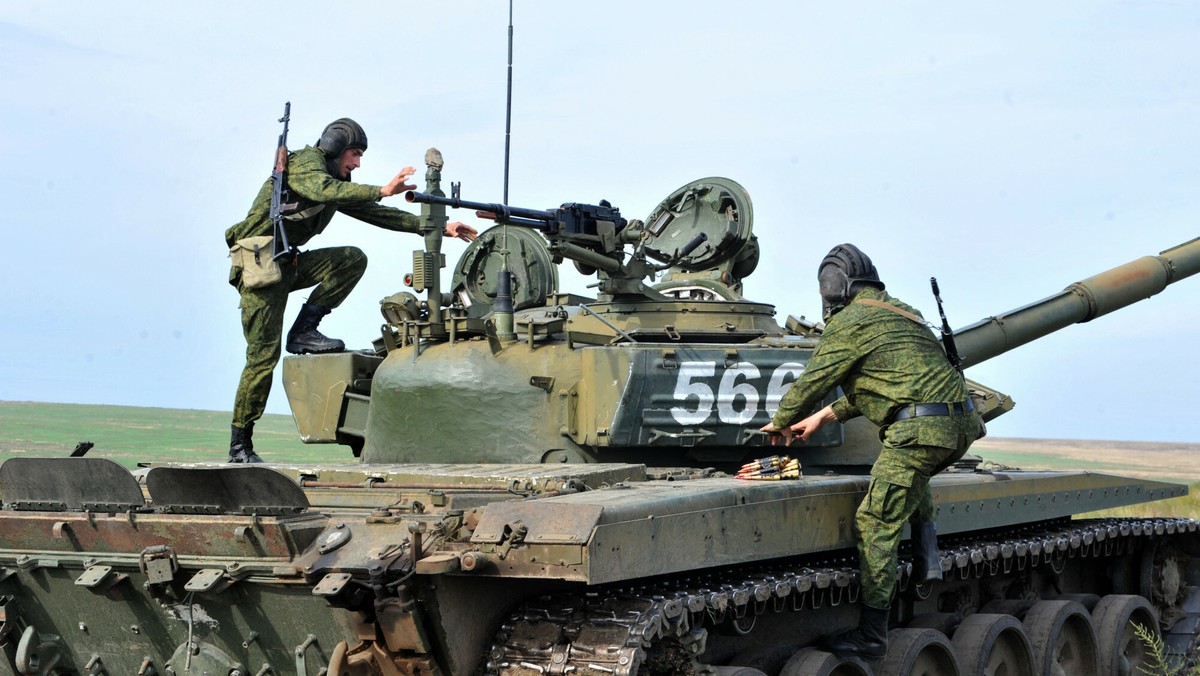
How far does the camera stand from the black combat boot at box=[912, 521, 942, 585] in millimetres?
8898

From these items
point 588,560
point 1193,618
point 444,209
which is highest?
point 444,209

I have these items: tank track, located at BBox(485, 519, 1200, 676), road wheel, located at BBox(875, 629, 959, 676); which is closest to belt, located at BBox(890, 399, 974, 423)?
tank track, located at BBox(485, 519, 1200, 676)

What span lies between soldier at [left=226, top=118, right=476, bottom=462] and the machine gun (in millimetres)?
515

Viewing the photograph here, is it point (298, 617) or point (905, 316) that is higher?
point (905, 316)

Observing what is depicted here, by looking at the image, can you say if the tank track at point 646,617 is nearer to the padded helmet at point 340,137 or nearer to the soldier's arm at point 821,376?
the soldier's arm at point 821,376

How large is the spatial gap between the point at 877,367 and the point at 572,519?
2546 mm

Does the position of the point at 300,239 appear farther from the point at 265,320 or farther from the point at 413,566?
the point at 413,566

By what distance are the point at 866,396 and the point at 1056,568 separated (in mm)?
4144

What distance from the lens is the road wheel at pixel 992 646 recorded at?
10.1 meters

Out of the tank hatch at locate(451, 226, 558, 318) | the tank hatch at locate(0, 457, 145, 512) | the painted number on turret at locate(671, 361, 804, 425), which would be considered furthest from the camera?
the tank hatch at locate(451, 226, 558, 318)

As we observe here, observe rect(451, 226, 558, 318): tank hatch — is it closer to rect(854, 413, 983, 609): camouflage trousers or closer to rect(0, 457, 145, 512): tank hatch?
rect(854, 413, 983, 609): camouflage trousers

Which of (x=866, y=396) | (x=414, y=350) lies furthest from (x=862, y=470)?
(x=414, y=350)

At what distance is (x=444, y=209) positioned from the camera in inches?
412

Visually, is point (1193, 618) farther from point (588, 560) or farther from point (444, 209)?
point (588, 560)
